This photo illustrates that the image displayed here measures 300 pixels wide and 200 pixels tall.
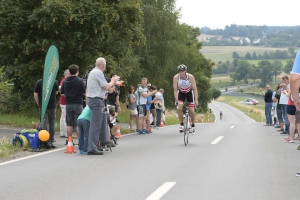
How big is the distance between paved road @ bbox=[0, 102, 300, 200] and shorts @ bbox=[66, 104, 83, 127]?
30.0 inches

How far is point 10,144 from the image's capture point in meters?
13.4

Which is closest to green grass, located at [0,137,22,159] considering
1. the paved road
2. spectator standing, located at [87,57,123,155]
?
the paved road

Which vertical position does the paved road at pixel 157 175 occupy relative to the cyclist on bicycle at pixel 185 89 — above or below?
below

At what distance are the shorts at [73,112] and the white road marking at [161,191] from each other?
5.40 m

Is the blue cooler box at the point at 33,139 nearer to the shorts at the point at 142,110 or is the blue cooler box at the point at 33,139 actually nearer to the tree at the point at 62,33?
the shorts at the point at 142,110

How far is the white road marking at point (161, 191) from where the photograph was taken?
7.30m

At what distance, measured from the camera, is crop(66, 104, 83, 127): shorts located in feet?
43.9

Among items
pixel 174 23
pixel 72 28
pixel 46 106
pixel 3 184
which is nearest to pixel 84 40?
pixel 72 28

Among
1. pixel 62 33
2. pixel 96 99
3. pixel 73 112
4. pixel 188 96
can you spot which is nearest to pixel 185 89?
pixel 188 96

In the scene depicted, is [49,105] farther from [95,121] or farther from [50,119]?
[95,121]

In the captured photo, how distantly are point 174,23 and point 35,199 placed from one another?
132 ft

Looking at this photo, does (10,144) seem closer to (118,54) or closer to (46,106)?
(46,106)

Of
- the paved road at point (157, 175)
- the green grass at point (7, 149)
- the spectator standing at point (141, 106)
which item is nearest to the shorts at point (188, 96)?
the paved road at point (157, 175)

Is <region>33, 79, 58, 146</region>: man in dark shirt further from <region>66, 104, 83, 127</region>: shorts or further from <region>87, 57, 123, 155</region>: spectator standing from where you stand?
<region>87, 57, 123, 155</region>: spectator standing
